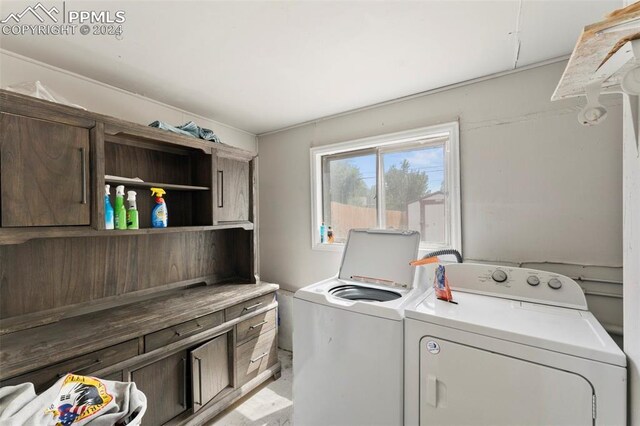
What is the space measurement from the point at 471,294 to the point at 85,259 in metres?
2.40

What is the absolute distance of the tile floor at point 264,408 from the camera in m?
1.85

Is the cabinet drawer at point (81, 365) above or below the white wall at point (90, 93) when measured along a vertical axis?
below

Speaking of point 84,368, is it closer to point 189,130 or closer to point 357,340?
point 357,340

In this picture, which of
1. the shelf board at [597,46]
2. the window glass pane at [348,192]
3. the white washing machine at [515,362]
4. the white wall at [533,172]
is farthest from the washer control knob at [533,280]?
the window glass pane at [348,192]

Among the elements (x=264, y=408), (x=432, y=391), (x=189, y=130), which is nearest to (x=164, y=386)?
(x=264, y=408)

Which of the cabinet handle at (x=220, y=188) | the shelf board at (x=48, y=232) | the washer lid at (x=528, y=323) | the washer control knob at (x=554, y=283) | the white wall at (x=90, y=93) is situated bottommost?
the washer lid at (x=528, y=323)

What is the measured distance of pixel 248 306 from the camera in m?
2.11

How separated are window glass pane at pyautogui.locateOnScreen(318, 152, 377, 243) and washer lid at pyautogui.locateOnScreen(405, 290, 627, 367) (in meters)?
1.14

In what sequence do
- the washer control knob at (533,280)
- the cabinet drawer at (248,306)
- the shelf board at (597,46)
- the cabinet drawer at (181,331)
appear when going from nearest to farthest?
the shelf board at (597,46)
the washer control knob at (533,280)
the cabinet drawer at (181,331)
the cabinet drawer at (248,306)

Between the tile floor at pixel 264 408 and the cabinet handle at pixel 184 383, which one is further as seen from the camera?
the tile floor at pixel 264 408

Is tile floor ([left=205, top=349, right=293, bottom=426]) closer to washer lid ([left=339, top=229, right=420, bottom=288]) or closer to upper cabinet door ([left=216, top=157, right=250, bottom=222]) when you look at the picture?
washer lid ([left=339, top=229, right=420, bottom=288])

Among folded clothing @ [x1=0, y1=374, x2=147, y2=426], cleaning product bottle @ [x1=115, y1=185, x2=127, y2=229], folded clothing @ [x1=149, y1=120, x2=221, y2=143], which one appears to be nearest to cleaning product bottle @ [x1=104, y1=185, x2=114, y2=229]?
cleaning product bottle @ [x1=115, y1=185, x2=127, y2=229]

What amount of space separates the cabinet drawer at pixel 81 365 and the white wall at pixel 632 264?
2114 millimetres

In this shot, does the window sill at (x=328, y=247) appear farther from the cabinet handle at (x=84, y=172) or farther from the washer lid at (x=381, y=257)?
the cabinet handle at (x=84, y=172)
